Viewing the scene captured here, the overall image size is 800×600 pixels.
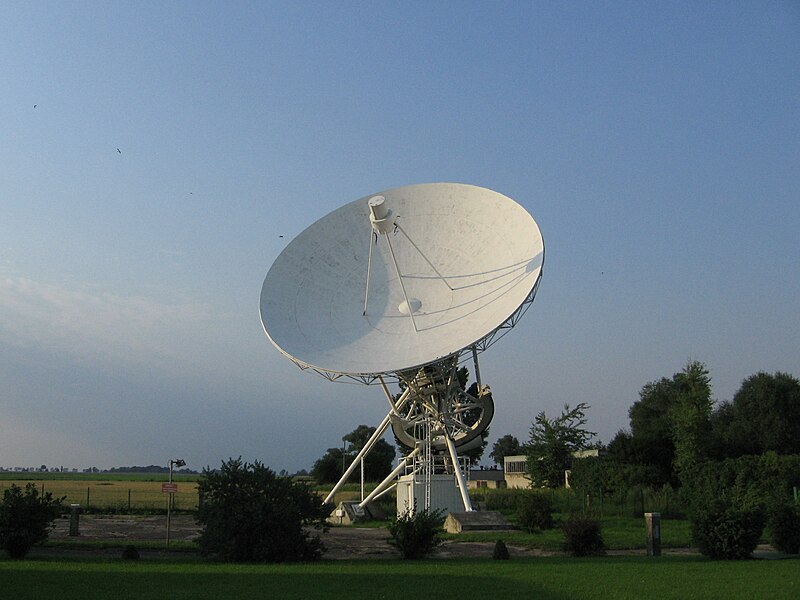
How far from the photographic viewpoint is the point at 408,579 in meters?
16.8

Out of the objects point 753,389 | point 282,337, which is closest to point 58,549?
point 282,337

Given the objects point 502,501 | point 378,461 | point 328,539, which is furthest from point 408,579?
point 378,461

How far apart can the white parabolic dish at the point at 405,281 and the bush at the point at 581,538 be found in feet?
28.9

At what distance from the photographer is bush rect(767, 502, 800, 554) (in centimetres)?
2327

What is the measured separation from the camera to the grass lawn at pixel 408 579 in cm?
1459

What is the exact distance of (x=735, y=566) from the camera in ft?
63.3

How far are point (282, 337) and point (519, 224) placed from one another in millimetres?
10216

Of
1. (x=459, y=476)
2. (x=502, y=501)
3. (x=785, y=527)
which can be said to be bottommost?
(x=785, y=527)

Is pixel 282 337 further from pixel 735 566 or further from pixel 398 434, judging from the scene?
pixel 735 566

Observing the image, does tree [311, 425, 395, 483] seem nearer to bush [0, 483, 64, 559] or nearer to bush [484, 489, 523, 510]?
bush [484, 489, 523, 510]

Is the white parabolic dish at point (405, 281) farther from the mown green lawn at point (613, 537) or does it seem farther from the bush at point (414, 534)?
the bush at point (414, 534)

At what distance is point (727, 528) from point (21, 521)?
1738cm

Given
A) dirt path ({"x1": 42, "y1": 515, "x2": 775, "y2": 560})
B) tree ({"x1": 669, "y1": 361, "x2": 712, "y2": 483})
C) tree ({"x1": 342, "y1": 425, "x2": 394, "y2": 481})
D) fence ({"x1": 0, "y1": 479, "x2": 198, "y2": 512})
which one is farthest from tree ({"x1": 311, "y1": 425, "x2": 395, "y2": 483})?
dirt path ({"x1": 42, "y1": 515, "x2": 775, "y2": 560})

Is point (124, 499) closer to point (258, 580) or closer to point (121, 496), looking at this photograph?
point (121, 496)
